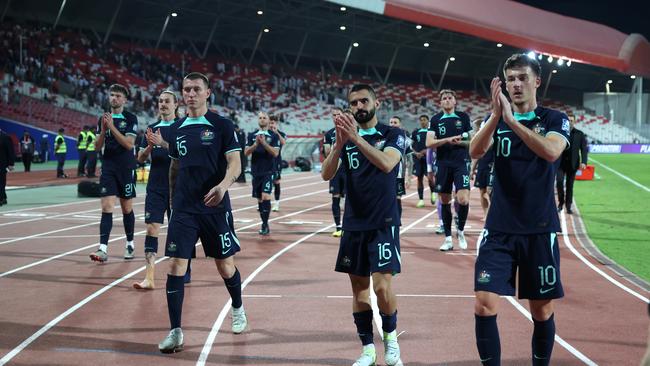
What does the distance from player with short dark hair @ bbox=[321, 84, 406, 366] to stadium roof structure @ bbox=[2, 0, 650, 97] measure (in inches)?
1148

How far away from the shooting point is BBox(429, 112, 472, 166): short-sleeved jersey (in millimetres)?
11383

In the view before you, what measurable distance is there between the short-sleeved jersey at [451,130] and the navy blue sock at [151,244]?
505 centimetres

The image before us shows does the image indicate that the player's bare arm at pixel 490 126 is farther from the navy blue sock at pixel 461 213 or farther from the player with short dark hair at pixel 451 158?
the navy blue sock at pixel 461 213

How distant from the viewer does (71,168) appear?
32719 millimetres

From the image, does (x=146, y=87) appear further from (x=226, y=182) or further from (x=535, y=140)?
(x=535, y=140)


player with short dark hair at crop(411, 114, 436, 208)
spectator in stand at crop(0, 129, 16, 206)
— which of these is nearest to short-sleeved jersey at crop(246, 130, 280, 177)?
player with short dark hair at crop(411, 114, 436, 208)

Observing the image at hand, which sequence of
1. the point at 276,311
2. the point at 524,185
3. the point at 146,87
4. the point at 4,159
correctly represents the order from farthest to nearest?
the point at 146,87 → the point at 4,159 → the point at 276,311 → the point at 524,185

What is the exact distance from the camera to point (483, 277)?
4.39 metres

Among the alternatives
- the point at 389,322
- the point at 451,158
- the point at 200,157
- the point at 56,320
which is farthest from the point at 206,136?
the point at 451,158

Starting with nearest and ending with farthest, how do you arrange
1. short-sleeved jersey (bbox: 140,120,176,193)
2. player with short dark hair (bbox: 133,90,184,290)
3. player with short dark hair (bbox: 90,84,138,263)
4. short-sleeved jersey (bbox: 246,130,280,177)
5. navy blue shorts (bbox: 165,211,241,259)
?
navy blue shorts (bbox: 165,211,241,259) < player with short dark hair (bbox: 133,90,184,290) < short-sleeved jersey (bbox: 140,120,176,193) < player with short dark hair (bbox: 90,84,138,263) < short-sleeved jersey (bbox: 246,130,280,177)

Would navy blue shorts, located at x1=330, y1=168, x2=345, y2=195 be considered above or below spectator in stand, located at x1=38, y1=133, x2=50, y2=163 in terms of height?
above

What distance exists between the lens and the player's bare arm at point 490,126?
418cm

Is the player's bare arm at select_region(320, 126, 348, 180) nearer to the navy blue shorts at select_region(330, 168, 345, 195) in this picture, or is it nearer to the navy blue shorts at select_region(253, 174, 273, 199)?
the navy blue shorts at select_region(330, 168, 345, 195)

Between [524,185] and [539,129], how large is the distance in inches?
15.2
